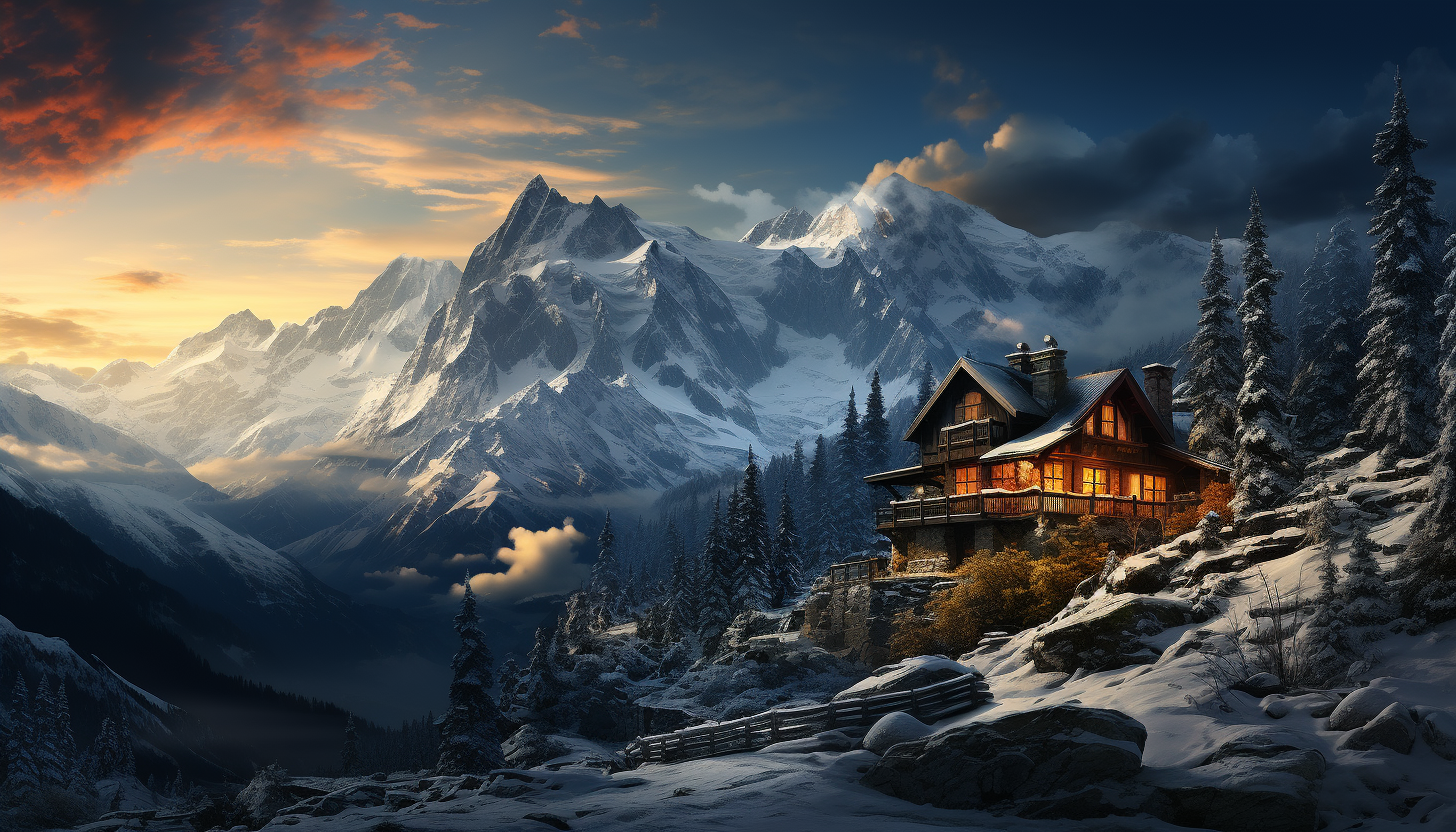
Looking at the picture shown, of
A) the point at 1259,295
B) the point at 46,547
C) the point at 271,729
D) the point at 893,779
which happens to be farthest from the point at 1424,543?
the point at 46,547

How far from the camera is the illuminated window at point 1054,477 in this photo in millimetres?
40344

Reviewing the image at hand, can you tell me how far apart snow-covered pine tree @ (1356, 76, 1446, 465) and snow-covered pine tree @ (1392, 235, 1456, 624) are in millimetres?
21905

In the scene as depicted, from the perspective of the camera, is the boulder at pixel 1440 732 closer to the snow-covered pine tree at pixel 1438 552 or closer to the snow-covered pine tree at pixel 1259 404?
the snow-covered pine tree at pixel 1438 552

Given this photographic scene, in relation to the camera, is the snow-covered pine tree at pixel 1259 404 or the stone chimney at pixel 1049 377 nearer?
the snow-covered pine tree at pixel 1259 404

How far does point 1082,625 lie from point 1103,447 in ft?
73.2

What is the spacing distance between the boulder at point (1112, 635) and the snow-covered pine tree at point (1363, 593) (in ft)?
13.5

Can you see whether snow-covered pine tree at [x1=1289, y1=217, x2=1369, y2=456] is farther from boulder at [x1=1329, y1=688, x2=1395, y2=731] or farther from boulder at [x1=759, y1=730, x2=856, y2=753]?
boulder at [x1=759, y1=730, x2=856, y2=753]

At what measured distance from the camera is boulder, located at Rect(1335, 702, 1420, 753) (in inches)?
539

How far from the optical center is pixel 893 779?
16188 millimetres

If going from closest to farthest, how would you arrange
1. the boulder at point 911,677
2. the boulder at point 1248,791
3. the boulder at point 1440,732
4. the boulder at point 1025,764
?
the boulder at point 1248,791, the boulder at point 1440,732, the boulder at point 1025,764, the boulder at point 911,677

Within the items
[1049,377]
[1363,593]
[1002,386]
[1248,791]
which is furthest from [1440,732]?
[1049,377]

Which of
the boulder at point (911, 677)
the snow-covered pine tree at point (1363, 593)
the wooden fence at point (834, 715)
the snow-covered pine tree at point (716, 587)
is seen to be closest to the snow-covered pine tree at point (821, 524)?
the snow-covered pine tree at point (716, 587)

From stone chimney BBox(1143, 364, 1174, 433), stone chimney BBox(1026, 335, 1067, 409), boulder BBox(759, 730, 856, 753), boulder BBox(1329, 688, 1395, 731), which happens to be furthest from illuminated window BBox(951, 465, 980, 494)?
boulder BBox(1329, 688, 1395, 731)

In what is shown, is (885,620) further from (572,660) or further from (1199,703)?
(572,660)
